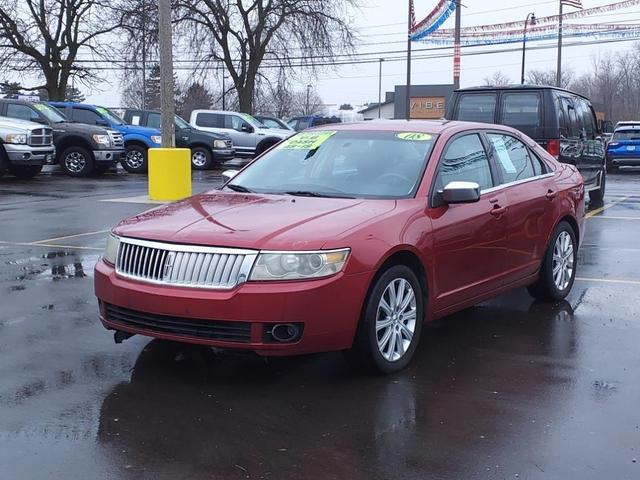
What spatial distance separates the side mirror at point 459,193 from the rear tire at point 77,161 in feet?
Result: 57.5

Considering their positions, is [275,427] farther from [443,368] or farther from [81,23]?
[81,23]

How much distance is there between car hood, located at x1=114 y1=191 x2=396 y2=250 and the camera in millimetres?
4680

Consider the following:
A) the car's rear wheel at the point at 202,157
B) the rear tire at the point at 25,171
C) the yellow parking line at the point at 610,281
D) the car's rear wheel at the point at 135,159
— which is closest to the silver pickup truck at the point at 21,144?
the rear tire at the point at 25,171

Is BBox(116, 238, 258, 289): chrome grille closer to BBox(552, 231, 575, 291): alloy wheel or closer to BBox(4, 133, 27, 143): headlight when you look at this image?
BBox(552, 231, 575, 291): alloy wheel

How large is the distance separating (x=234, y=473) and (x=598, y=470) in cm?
167

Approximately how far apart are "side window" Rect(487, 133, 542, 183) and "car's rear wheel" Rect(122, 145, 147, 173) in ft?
59.4

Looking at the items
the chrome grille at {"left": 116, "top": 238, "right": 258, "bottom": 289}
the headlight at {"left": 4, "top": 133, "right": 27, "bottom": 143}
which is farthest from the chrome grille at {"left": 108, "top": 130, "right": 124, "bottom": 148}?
the chrome grille at {"left": 116, "top": 238, "right": 258, "bottom": 289}

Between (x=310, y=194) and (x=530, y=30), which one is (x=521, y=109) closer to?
(x=310, y=194)

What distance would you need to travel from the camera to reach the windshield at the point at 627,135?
25406 millimetres

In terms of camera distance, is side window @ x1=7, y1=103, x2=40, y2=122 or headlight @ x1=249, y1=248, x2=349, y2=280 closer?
headlight @ x1=249, y1=248, x2=349, y2=280

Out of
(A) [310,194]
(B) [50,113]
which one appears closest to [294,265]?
(A) [310,194]

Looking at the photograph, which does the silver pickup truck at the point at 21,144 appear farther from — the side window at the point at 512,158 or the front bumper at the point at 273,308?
the front bumper at the point at 273,308

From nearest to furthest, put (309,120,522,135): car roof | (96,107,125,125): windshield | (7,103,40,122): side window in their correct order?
(309,120,522,135): car roof → (7,103,40,122): side window → (96,107,125,125): windshield

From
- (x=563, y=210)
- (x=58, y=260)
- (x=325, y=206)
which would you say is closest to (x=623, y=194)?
(x=563, y=210)
